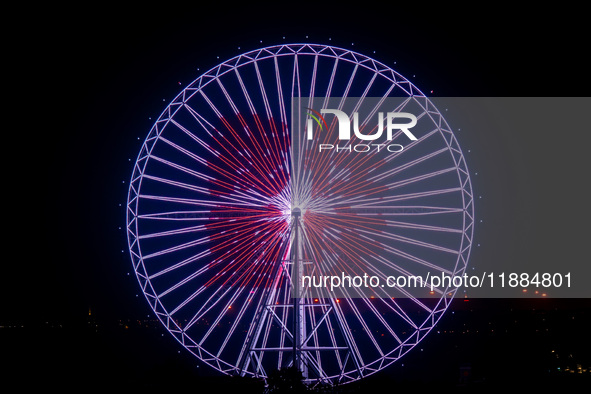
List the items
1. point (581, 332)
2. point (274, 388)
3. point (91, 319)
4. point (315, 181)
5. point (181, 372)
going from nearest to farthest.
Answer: point (274, 388), point (181, 372), point (315, 181), point (581, 332), point (91, 319)

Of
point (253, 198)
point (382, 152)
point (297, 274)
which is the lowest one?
point (297, 274)

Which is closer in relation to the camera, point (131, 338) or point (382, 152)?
point (382, 152)

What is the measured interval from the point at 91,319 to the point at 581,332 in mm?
34291

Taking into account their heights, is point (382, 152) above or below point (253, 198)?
above

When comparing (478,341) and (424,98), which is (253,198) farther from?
(478,341)

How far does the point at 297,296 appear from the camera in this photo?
23.6 meters

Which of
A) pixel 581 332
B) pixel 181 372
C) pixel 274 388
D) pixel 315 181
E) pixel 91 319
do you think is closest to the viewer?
pixel 274 388

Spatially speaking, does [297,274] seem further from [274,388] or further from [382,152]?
[274,388]

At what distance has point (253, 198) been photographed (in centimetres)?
2275

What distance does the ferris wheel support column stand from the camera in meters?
22.9

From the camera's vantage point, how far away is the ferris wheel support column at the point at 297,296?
22859mm

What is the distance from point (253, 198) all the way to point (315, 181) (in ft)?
5.96

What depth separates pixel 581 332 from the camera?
54.5m

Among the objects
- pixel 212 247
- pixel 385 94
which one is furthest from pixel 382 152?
pixel 212 247
